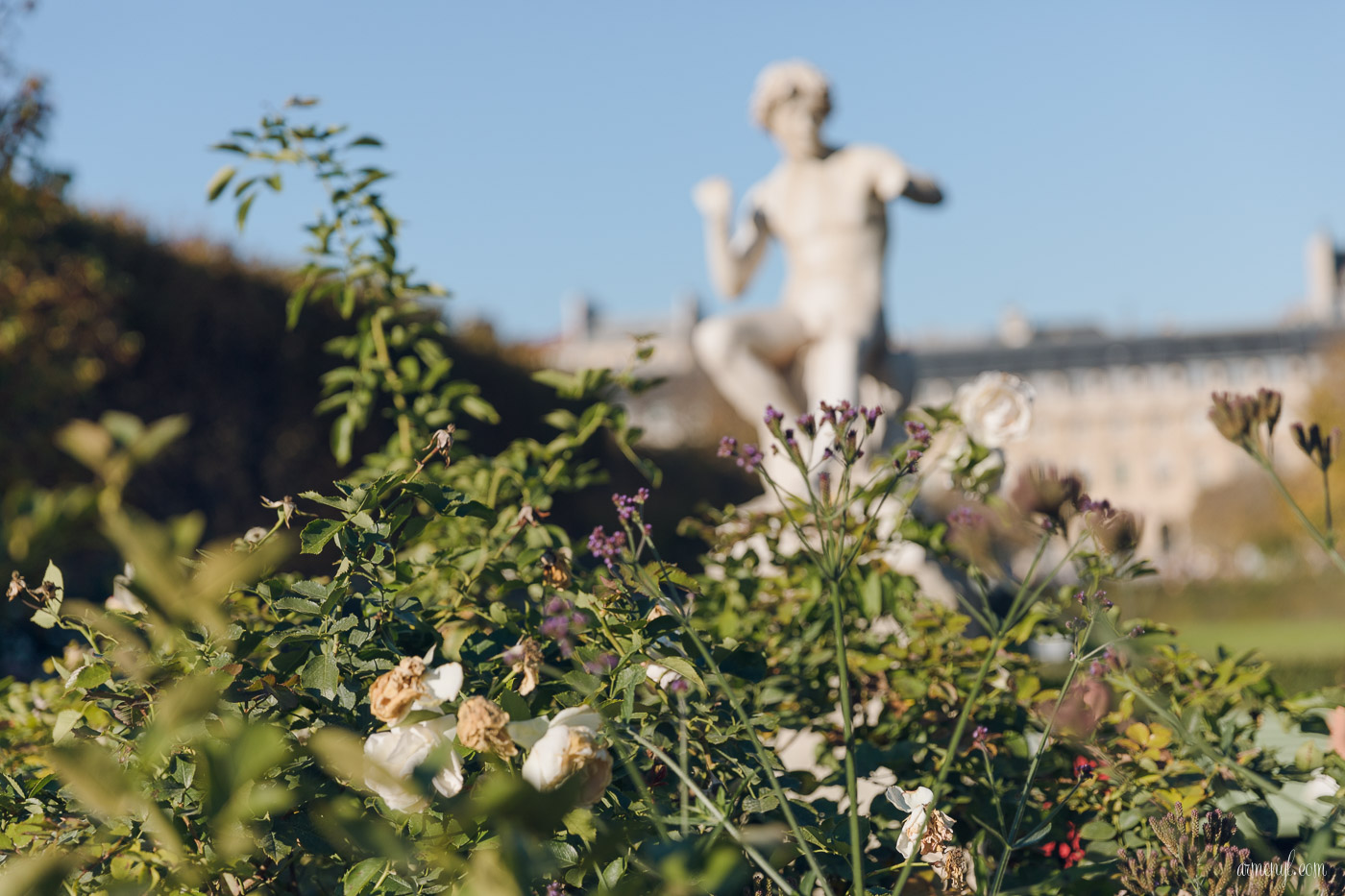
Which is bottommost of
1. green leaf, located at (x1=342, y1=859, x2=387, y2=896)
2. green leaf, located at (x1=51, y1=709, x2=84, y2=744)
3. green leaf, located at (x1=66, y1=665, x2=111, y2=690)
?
green leaf, located at (x1=342, y1=859, x2=387, y2=896)

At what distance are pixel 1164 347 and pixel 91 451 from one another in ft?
228

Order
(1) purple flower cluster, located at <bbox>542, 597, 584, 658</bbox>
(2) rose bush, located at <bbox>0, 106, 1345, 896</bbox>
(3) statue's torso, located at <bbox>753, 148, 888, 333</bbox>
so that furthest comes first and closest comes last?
(3) statue's torso, located at <bbox>753, 148, 888, 333</bbox> < (1) purple flower cluster, located at <bbox>542, 597, 584, 658</bbox> < (2) rose bush, located at <bbox>0, 106, 1345, 896</bbox>

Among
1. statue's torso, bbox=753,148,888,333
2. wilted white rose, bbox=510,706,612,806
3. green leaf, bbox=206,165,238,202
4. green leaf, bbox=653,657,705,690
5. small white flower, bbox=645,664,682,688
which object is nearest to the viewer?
wilted white rose, bbox=510,706,612,806

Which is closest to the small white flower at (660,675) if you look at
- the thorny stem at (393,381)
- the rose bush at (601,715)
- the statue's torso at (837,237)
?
the rose bush at (601,715)

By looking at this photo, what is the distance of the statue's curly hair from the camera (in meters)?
5.44

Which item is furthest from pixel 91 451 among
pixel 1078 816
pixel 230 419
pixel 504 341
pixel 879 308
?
pixel 504 341

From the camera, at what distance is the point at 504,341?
39.9 ft

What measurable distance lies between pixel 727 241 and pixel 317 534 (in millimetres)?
4472

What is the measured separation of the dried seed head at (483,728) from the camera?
1036 millimetres

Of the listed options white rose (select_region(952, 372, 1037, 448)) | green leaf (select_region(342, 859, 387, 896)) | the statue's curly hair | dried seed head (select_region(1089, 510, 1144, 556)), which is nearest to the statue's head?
the statue's curly hair

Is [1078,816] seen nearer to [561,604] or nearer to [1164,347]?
[561,604]

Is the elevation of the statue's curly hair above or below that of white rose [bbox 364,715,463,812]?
above

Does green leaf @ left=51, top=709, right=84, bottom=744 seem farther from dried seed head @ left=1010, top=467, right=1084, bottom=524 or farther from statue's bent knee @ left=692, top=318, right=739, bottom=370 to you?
statue's bent knee @ left=692, top=318, right=739, bottom=370

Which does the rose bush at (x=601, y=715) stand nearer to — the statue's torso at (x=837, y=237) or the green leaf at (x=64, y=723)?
the green leaf at (x=64, y=723)
